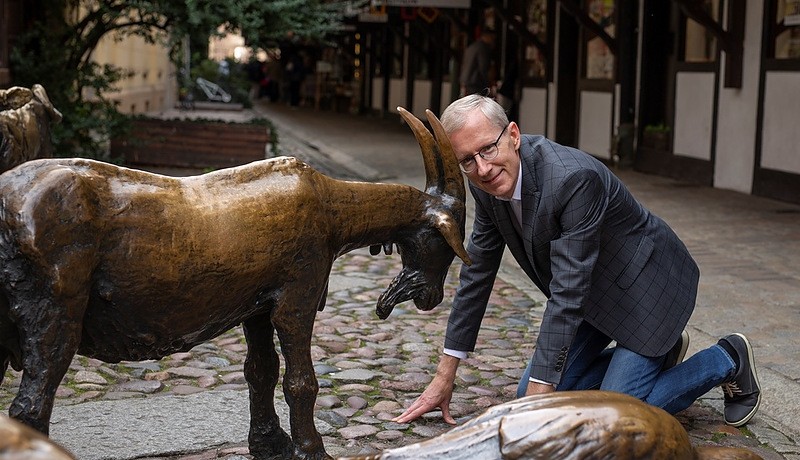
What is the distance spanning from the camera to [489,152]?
11.4ft

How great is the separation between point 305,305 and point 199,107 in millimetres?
23586

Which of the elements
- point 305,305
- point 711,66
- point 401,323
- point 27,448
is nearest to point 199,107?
point 711,66

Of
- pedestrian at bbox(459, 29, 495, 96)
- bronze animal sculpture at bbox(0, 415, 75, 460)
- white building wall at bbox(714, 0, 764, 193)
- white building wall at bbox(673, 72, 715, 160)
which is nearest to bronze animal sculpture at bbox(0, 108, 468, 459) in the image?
bronze animal sculpture at bbox(0, 415, 75, 460)

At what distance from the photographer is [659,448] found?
5.75ft

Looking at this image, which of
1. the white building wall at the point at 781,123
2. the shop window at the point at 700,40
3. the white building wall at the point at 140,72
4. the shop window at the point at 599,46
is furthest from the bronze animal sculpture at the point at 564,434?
the white building wall at the point at 140,72

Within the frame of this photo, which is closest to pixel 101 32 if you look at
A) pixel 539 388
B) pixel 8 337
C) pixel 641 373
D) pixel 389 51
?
pixel 641 373

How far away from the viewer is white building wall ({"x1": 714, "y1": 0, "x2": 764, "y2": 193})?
11500 millimetres

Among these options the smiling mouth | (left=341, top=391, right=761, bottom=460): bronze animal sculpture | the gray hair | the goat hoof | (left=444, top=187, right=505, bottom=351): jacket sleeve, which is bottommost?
the goat hoof

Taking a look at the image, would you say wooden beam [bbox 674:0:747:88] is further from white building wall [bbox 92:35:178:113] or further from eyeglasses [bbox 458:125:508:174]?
white building wall [bbox 92:35:178:113]

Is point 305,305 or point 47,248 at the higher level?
point 47,248

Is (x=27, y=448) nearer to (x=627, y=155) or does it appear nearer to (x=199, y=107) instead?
(x=627, y=155)

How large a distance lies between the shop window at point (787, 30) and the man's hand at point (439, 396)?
25.4 ft

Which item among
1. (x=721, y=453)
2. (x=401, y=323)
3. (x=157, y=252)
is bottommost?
(x=401, y=323)

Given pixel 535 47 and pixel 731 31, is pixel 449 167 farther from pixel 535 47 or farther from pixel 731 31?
pixel 535 47
